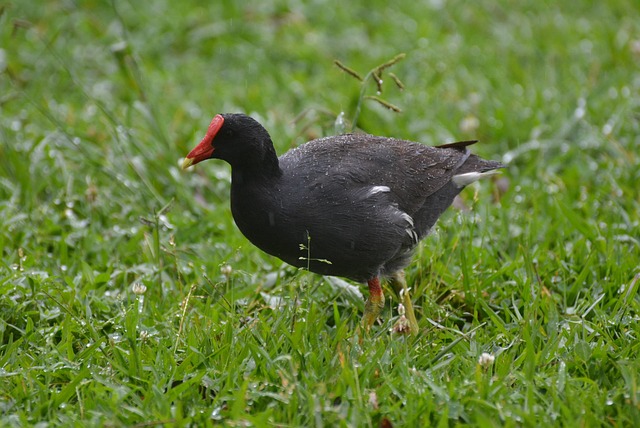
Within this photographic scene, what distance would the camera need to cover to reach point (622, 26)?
7055mm

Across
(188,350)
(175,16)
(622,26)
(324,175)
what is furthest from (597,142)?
(175,16)

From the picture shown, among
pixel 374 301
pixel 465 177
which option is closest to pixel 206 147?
pixel 374 301

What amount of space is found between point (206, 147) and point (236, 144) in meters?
0.12

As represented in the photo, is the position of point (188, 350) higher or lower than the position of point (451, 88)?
higher

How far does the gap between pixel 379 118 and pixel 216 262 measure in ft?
6.86

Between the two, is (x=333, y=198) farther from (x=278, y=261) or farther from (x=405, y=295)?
(x=278, y=261)

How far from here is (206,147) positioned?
348 centimetres

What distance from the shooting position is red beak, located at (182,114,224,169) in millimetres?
3447

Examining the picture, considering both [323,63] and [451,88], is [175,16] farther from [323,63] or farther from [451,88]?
[451,88]

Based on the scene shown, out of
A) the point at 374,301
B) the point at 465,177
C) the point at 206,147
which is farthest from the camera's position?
the point at 465,177

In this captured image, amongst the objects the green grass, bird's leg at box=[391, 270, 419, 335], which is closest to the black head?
the green grass

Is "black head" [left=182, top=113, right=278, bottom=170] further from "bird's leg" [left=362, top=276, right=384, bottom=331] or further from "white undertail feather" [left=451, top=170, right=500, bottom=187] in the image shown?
"white undertail feather" [left=451, top=170, right=500, bottom=187]

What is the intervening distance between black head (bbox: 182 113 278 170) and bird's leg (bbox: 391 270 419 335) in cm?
87

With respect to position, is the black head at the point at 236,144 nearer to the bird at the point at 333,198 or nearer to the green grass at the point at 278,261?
the bird at the point at 333,198
